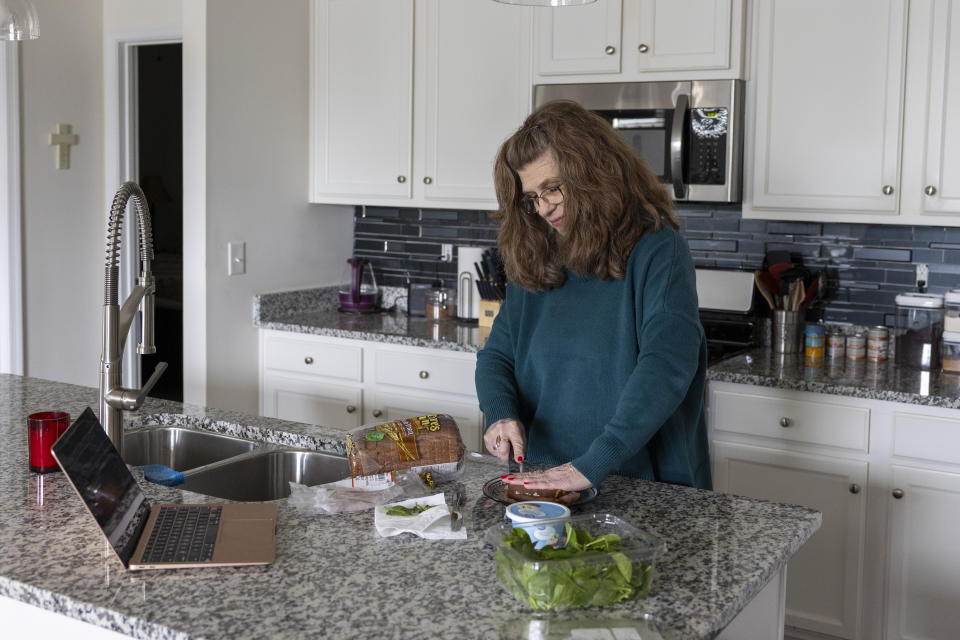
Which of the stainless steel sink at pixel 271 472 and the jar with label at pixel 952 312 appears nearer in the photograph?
the stainless steel sink at pixel 271 472

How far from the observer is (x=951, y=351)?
299 cm

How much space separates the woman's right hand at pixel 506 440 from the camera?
6.21 feet

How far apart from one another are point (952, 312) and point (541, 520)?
2080mm

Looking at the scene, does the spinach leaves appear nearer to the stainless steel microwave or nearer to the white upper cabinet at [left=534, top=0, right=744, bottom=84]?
the stainless steel microwave

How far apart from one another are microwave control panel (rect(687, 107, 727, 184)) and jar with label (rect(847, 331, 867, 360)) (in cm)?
66

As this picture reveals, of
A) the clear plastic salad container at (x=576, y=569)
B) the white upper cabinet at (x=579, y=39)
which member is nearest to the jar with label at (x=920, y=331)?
the white upper cabinet at (x=579, y=39)

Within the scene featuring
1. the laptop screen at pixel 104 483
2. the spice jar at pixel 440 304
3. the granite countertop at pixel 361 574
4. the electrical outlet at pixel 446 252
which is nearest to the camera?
the granite countertop at pixel 361 574

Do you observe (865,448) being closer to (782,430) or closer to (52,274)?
(782,430)

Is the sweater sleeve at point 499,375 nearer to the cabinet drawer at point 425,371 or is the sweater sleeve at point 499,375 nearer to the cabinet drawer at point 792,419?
the cabinet drawer at point 792,419

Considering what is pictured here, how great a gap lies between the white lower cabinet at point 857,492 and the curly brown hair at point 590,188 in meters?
1.17

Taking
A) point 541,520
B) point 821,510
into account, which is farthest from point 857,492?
point 541,520

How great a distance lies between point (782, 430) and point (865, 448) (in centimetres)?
23

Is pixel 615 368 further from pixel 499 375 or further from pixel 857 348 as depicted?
pixel 857 348

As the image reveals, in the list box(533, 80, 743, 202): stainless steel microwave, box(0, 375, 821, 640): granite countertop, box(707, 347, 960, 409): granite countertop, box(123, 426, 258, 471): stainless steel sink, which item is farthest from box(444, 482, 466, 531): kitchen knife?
box(533, 80, 743, 202): stainless steel microwave
